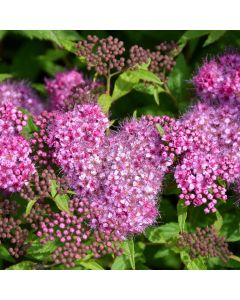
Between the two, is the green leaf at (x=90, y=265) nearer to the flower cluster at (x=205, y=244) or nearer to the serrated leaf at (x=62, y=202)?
the serrated leaf at (x=62, y=202)

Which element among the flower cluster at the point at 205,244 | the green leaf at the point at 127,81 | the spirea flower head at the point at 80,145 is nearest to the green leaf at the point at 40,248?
the spirea flower head at the point at 80,145

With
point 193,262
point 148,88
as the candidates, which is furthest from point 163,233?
point 148,88

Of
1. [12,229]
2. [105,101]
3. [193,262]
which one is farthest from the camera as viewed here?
[105,101]

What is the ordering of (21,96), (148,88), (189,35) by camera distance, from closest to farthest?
(148,88), (189,35), (21,96)

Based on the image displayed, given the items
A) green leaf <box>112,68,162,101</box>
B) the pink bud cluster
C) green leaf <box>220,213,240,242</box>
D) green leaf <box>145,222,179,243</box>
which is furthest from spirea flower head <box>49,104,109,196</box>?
green leaf <box>220,213,240,242</box>

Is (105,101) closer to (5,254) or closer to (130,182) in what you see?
(130,182)

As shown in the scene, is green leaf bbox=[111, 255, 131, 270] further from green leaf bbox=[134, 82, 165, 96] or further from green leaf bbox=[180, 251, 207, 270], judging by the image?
green leaf bbox=[134, 82, 165, 96]

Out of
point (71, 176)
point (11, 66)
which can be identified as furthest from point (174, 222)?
point (11, 66)

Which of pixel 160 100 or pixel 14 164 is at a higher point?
pixel 160 100
